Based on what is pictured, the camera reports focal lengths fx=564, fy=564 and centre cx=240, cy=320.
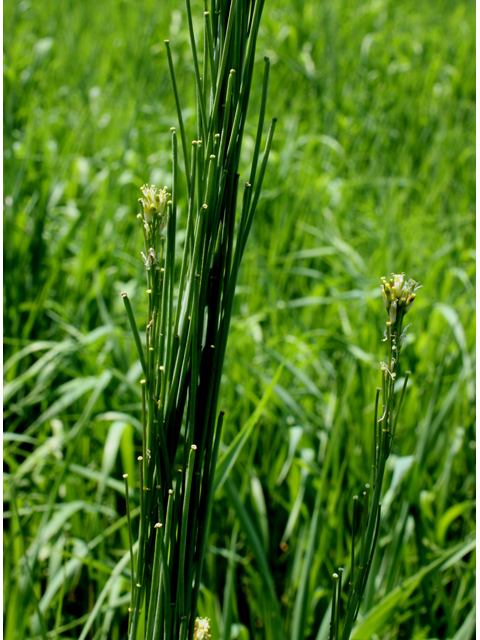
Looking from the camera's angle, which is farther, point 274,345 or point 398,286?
point 274,345

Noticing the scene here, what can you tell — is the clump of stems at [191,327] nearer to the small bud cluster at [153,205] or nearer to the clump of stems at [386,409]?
the small bud cluster at [153,205]

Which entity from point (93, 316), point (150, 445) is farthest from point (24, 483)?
point (150, 445)

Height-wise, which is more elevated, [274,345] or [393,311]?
[393,311]

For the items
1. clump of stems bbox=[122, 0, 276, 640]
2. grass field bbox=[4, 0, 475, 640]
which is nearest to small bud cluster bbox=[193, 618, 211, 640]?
clump of stems bbox=[122, 0, 276, 640]

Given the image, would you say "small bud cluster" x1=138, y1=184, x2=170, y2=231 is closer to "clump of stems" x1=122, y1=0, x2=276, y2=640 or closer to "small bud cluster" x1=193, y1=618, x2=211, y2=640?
"clump of stems" x1=122, y1=0, x2=276, y2=640

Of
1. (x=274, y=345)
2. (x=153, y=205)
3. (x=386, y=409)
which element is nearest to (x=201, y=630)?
(x=386, y=409)

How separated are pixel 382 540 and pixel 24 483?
2.55ft

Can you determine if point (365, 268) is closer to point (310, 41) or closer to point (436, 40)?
point (310, 41)

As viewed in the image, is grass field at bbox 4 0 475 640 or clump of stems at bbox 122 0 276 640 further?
grass field at bbox 4 0 475 640

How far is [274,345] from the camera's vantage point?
1646 millimetres

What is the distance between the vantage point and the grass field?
1.04 m

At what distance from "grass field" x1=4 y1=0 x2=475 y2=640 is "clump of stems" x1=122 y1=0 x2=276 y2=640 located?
0.85 ft

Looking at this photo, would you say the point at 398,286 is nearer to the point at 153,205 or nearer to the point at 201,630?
the point at 153,205

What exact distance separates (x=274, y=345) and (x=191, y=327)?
4.01 feet
